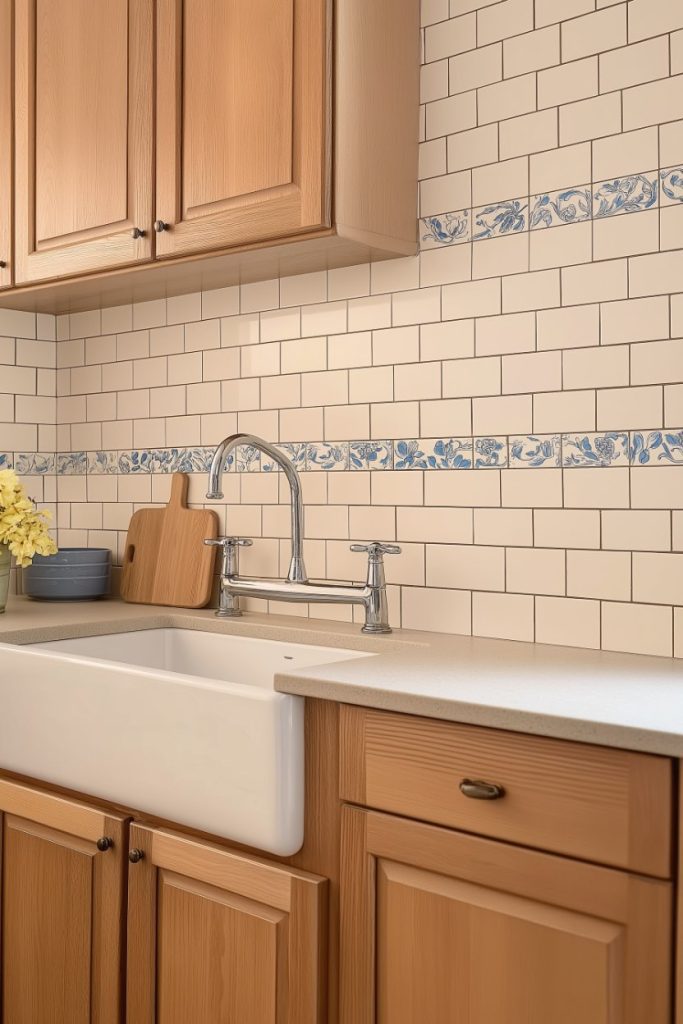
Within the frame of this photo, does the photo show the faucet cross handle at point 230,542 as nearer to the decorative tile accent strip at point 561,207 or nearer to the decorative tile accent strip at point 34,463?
the decorative tile accent strip at point 34,463

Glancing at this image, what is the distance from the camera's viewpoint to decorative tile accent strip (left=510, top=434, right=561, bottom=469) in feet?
6.66

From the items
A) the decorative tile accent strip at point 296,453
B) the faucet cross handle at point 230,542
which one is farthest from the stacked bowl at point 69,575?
the decorative tile accent strip at point 296,453

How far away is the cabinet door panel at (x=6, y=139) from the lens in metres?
2.58

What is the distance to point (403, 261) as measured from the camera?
2.26 meters

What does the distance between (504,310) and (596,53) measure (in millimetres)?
489

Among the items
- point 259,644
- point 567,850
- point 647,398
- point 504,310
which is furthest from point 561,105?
point 567,850

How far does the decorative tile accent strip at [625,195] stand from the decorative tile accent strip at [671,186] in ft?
0.05

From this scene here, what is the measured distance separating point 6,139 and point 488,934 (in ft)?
6.92

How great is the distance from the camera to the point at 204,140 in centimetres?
219

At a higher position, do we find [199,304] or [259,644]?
[199,304]

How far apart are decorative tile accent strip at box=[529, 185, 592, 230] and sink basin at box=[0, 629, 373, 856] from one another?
91cm

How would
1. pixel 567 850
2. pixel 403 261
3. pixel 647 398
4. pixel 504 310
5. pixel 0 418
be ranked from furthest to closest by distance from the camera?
1. pixel 0 418
2. pixel 403 261
3. pixel 504 310
4. pixel 647 398
5. pixel 567 850

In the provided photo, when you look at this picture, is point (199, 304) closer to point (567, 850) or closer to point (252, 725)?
point (252, 725)

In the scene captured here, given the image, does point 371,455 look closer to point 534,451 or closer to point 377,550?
point 377,550
